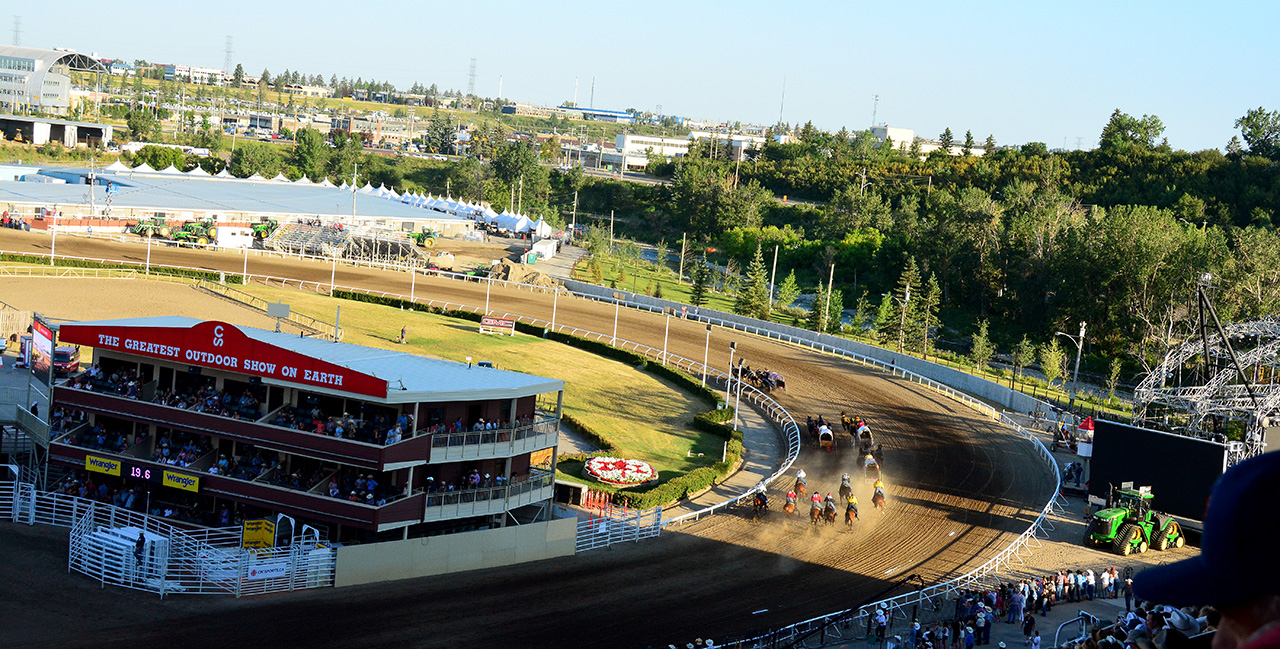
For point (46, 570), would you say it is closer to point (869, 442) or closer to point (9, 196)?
point (869, 442)

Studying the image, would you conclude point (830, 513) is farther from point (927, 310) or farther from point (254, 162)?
point (254, 162)

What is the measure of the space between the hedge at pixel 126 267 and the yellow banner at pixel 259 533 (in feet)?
143

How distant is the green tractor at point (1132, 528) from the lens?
130ft

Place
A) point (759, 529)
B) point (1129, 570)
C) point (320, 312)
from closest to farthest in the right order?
point (1129, 570) → point (759, 529) → point (320, 312)

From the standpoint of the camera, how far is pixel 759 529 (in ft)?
130

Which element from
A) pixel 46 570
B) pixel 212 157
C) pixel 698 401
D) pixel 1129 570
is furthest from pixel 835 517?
pixel 212 157

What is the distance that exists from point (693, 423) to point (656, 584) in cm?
2324

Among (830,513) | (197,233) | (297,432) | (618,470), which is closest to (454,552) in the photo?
(297,432)

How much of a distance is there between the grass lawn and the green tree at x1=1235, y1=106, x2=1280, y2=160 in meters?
94.6

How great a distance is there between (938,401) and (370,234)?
184ft

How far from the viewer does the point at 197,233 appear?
9131 cm

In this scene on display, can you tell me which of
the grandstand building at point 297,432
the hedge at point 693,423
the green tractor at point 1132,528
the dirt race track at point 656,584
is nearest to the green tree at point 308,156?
the hedge at point 693,423

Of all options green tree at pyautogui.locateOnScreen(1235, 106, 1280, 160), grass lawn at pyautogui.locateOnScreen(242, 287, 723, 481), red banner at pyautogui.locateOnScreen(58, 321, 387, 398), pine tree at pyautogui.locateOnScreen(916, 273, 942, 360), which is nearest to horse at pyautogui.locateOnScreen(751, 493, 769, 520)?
grass lawn at pyautogui.locateOnScreen(242, 287, 723, 481)

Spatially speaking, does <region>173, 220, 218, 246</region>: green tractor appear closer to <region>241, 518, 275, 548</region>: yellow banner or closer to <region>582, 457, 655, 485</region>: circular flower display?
Result: <region>582, 457, 655, 485</region>: circular flower display
